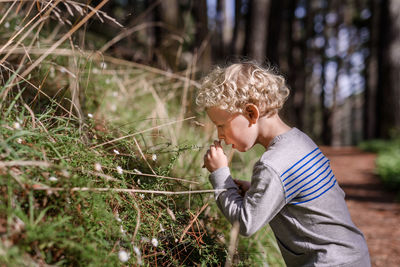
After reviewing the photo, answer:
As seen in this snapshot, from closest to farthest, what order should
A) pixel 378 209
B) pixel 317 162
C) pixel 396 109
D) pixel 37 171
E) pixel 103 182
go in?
1. pixel 37 171
2. pixel 103 182
3. pixel 317 162
4. pixel 378 209
5. pixel 396 109

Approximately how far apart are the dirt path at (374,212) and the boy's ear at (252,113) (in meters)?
1.59

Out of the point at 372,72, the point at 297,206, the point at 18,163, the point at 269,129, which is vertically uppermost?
the point at 18,163

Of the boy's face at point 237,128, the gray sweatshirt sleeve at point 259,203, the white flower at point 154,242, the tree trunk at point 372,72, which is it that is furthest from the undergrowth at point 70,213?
the tree trunk at point 372,72

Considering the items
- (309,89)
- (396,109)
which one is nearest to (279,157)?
(396,109)

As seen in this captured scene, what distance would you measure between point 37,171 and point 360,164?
721cm

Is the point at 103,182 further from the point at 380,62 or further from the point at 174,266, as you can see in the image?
the point at 380,62

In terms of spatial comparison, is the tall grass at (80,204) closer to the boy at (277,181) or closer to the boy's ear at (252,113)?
the boy at (277,181)

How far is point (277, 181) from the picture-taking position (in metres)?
1.21

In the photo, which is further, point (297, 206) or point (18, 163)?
Result: point (297, 206)

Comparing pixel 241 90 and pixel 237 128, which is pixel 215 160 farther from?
pixel 241 90

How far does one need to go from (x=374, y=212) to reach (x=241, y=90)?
115 inches

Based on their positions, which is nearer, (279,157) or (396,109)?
(279,157)

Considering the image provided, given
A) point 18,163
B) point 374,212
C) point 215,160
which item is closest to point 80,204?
point 18,163

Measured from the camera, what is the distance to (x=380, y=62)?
899cm
